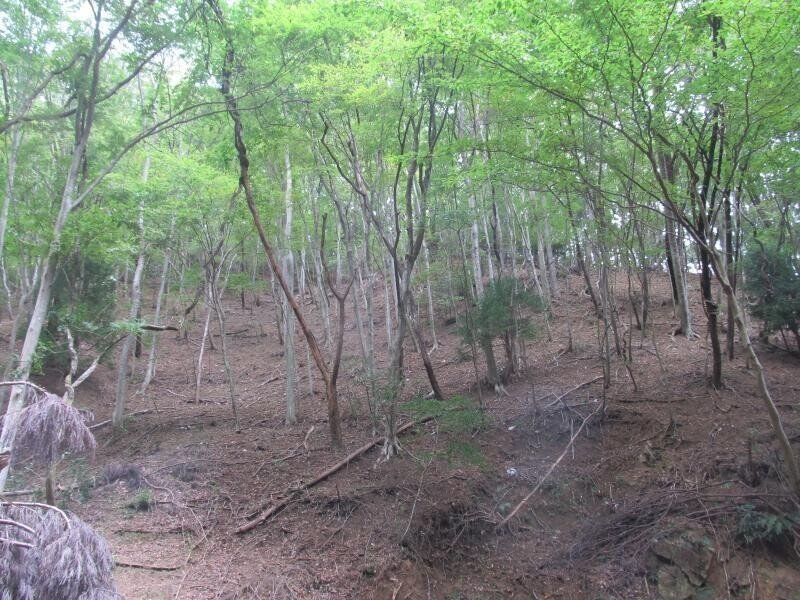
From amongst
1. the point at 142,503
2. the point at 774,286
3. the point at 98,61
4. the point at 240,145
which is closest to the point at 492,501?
the point at 142,503

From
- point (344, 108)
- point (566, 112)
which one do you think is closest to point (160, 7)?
point (344, 108)

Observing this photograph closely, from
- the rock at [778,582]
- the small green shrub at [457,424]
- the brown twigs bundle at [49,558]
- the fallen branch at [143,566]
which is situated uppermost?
the brown twigs bundle at [49,558]

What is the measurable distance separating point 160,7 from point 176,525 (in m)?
7.14

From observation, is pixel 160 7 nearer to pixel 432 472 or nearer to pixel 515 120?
pixel 515 120

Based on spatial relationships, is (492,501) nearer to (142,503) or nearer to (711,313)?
(711,313)

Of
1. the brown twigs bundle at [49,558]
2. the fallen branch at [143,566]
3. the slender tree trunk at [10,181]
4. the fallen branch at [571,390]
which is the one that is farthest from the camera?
the fallen branch at [571,390]

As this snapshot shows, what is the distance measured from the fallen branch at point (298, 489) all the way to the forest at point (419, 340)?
5 cm

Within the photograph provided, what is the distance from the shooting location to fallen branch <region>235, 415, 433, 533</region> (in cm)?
605

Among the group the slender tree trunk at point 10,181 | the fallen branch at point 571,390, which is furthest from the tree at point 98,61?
the fallen branch at point 571,390

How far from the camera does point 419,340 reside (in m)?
9.25

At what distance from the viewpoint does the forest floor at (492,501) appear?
4934 millimetres

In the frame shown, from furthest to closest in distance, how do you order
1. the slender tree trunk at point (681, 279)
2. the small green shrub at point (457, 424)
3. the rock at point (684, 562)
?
the slender tree trunk at point (681, 279)
the small green shrub at point (457, 424)
the rock at point (684, 562)

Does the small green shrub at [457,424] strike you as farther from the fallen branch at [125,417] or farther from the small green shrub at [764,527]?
the fallen branch at [125,417]

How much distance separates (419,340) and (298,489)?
3.74 meters
